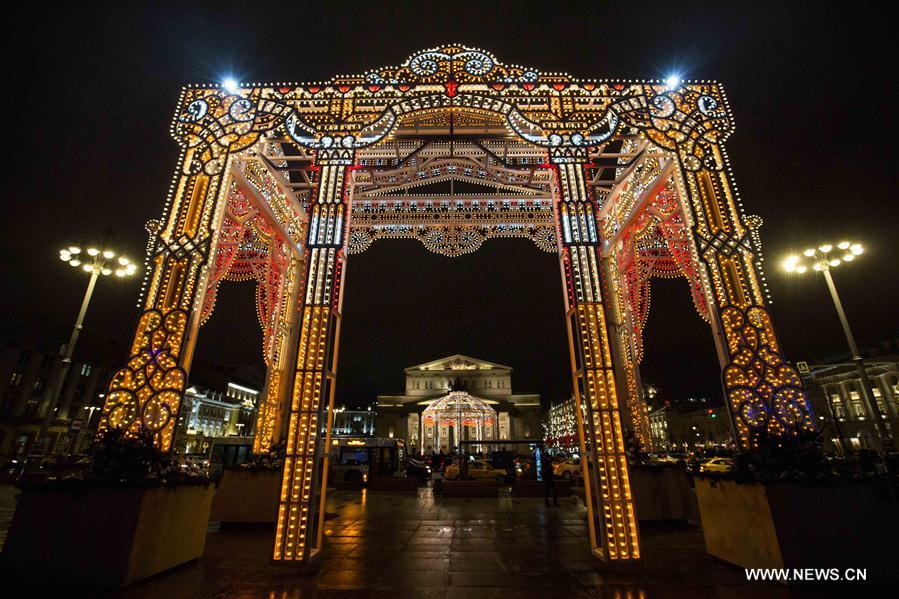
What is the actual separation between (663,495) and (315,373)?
7.95m

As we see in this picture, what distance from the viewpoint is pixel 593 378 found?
624 centimetres

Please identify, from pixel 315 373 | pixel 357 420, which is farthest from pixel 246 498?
pixel 357 420

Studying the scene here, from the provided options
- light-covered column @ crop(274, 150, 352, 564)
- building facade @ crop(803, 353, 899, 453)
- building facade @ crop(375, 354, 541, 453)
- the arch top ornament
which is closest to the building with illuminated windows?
building facade @ crop(803, 353, 899, 453)

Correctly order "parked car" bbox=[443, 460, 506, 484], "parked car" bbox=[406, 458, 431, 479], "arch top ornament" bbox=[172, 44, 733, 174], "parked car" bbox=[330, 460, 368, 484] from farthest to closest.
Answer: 1. "parked car" bbox=[406, 458, 431, 479]
2. "parked car" bbox=[330, 460, 368, 484]
3. "parked car" bbox=[443, 460, 506, 484]
4. "arch top ornament" bbox=[172, 44, 733, 174]

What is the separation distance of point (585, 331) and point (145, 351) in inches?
267

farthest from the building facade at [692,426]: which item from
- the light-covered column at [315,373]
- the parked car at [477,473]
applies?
the light-covered column at [315,373]

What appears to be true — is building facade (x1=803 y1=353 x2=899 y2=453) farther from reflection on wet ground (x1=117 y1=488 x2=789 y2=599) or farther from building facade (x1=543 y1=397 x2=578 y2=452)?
reflection on wet ground (x1=117 y1=488 x2=789 y2=599)

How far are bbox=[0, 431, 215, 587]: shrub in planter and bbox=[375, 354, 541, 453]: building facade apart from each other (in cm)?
5157

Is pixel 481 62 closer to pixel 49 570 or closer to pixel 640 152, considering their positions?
pixel 640 152

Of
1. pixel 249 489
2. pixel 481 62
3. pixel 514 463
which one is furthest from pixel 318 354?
pixel 514 463

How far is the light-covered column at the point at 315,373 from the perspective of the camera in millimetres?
5480

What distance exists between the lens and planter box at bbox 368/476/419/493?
18.5m

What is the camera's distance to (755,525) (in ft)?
16.8

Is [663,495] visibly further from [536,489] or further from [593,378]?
[536,489]
